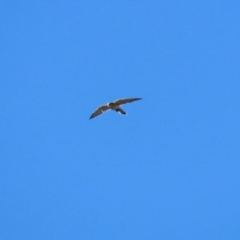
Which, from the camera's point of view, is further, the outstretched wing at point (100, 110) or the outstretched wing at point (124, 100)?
the outstretched wing at point (100, 110)

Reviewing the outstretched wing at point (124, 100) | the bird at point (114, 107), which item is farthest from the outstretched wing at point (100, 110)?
the outstretched wing at point (124, 100)

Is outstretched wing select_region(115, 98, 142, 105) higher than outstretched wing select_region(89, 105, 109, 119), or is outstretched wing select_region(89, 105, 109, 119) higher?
outstretched wing select_region(89, 105, 109, 119)

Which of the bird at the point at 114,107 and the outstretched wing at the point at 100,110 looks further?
the outstretched wing at the point at 100,110

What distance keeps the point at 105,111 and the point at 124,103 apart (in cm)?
142

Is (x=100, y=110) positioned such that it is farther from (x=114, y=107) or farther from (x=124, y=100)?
(x=124, y=100)

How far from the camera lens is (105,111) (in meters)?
37.8

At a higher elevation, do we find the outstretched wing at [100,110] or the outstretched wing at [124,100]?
Answer: the outstretched wing at [100,110]

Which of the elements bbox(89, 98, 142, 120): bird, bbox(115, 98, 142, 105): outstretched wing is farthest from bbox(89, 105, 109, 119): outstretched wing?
bbox(115, 98, 142, 105): outstretched wing

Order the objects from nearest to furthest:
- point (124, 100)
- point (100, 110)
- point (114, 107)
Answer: point (124, 100) < point (114, 107) < point (100, 110)

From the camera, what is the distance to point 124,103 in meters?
37.0

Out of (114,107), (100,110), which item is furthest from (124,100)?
(100,110)

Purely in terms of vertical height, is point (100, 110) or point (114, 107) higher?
point (100, 110)

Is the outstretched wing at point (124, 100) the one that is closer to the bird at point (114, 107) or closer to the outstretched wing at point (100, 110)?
the bird at point (114, 107)

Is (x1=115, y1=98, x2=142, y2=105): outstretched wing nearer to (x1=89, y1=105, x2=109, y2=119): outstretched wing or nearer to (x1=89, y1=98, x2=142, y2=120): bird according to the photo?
(x1=89, y1=98, x2=142, y2=120): bird
